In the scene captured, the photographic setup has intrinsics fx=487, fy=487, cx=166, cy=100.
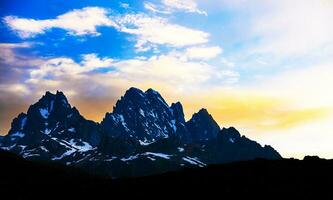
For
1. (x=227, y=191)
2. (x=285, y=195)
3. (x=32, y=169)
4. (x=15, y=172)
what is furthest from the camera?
(x=32, y=169)

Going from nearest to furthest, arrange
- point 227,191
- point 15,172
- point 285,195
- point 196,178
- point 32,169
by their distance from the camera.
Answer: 1. point 285,195
2. point 227,191
3. point 196,178
4. point 15,172
5. point 32,169

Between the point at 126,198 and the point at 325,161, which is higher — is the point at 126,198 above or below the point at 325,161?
below

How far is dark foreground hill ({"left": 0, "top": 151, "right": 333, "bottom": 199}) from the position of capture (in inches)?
3226

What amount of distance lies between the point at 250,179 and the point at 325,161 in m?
20.2

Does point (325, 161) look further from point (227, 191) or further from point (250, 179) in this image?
point (227, 191)

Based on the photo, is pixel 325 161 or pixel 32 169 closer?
pixel 325 161

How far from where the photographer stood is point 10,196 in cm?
9206

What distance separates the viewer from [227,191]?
81.7 m

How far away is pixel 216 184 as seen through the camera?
88812 mm

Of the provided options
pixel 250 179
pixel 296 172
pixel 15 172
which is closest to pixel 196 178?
pixel 250 179

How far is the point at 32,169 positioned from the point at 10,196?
5167 centimetres

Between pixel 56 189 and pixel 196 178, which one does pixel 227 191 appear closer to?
pixel 196 178

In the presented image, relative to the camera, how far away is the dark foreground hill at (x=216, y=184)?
81.9 metres

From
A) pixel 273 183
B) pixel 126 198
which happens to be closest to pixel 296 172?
pixel 273 183
